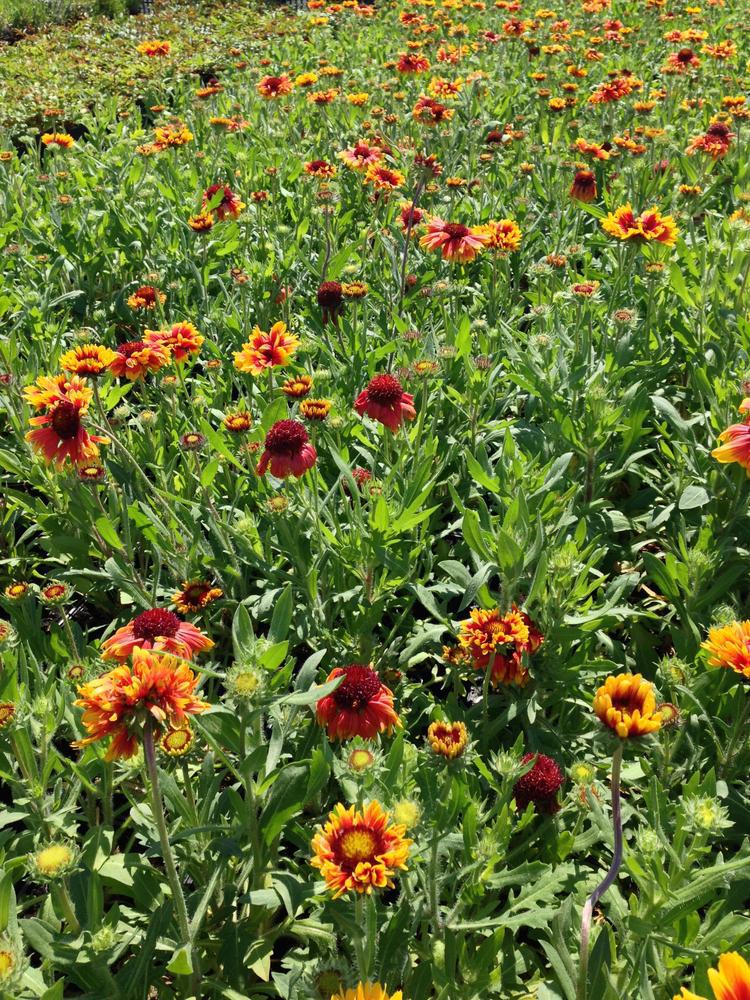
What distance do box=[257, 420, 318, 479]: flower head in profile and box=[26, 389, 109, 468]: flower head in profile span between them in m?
0.47

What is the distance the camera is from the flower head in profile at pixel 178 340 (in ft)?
8.22

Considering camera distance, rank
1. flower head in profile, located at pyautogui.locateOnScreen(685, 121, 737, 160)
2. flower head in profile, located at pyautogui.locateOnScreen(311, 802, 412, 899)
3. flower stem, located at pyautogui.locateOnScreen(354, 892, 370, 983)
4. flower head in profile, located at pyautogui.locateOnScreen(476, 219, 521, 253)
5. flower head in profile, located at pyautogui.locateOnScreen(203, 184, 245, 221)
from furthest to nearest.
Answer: flower head in profile, located at pyautogui.locateOnScreen(685, 121, 737, 160) → flower head in profile, located at pyautogui.locateOnScreen(203, 184, 245, 221) → flower head in profile, located at pyautogui.locateOnScreen(476, 219, 521, 253) → flower stem, located at pyautogui.locateOnScreen(354, 892, 370, 983) → flower head in profile, located at pyautogui.locateOnScreen(311, 802, 412, 899)

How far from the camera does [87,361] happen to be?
6.91ft

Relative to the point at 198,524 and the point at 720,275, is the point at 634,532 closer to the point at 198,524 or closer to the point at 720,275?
the point at 720,275

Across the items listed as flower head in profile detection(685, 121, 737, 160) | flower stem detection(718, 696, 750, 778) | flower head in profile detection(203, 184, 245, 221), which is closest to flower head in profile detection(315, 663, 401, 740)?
flower stem detection(718, 696, 750, 778)

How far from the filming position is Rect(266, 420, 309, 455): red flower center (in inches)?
74.4

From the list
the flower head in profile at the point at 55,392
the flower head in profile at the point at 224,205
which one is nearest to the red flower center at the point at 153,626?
the flower head in profile at the point at 55,392

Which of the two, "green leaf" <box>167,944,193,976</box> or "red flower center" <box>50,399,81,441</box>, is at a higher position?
"red flower center" <box>50,399,81,441</box>

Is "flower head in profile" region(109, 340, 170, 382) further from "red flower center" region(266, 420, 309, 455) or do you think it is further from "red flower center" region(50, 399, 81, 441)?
"red flower center" region(266, 420, 309, 455)

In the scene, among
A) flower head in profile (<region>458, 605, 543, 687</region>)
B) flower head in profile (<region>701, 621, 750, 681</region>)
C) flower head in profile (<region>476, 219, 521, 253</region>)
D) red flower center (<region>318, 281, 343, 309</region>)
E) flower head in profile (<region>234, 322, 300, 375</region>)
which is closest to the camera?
flower head in profile (<region>701, 621, 750, 681</region>)

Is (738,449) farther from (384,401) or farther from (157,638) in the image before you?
(157,638)

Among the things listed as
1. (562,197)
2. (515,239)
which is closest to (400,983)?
(515,239)

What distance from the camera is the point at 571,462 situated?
95.7 inches

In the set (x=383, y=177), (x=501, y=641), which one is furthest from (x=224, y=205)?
(x=501, y=641)
